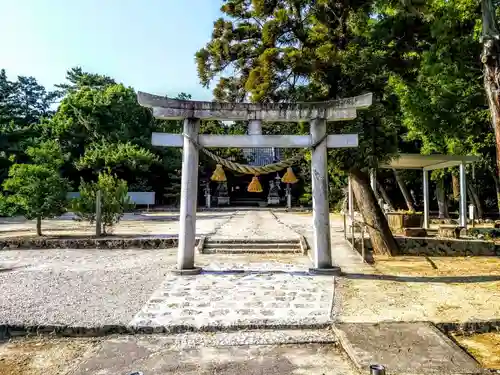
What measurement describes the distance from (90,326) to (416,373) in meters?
3.64

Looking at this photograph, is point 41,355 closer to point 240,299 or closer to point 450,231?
point 240,299

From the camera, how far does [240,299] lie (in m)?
6.32

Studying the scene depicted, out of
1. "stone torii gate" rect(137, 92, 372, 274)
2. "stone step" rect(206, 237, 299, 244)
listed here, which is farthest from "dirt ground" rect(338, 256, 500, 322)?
"stone step" rect(206, 237, 299, 244)

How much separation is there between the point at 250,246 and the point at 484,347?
23.4 feet

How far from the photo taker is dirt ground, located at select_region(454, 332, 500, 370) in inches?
165

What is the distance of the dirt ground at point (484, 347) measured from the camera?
419 cm

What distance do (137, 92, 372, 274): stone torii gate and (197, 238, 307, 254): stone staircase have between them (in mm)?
2796

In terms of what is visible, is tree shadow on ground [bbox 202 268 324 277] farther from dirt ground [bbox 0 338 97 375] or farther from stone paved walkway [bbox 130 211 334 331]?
dirt ground [bbox 0 338 97 375]

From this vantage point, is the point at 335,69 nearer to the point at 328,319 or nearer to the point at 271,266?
the point at 271,266

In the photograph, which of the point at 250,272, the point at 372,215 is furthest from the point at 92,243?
the point at 372,215

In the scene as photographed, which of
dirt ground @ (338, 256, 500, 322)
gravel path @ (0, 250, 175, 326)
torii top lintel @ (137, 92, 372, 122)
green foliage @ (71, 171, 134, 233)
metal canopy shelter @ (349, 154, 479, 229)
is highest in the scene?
torii top lintel @ (137, 92, 372, 122)

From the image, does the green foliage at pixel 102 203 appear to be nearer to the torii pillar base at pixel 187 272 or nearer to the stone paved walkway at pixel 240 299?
the stone paved walkway at pixel 240 299

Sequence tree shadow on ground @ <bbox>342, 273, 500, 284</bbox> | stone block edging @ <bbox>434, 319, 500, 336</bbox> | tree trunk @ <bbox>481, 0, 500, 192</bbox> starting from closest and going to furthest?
stone block edging @ <bbox>434, 319, 500, 336</bbox>, tree trunk @ <bbox>481, 0, 500, 192</bbox>, tree shadow on ground @ <bbox>342, 273, 500, 284</bbox>

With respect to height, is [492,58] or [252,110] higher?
A: [492,58]
